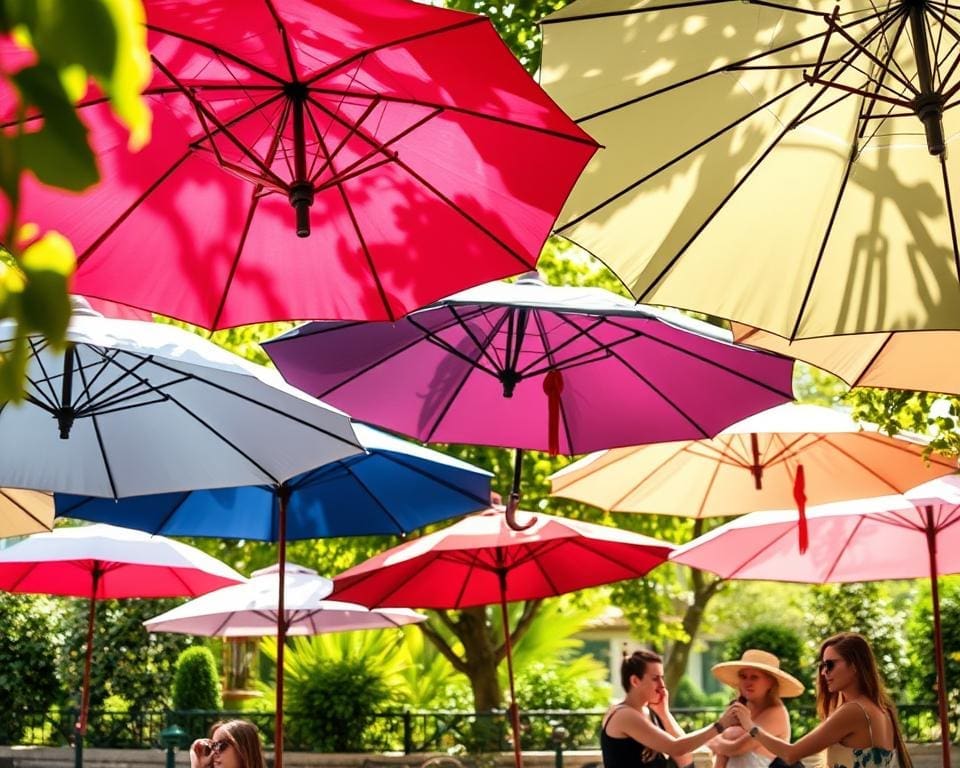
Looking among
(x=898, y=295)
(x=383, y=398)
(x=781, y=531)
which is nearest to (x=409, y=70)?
(x=898, y=295)

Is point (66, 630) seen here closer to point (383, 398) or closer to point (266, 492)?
point (266, 492)

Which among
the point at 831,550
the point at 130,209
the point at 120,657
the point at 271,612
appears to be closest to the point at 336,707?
the point at 271,612

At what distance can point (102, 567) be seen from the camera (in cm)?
1155

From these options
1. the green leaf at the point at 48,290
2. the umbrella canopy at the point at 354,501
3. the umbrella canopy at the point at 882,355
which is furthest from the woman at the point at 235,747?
the green leaf at the point at 48,290

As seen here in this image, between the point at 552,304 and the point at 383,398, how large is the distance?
231 centimetres

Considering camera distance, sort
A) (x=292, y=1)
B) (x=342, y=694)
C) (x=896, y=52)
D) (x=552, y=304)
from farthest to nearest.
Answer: (x=342, y=694) → (x=552, y=304) → (x=896, y=52) → (x=292, y=1)

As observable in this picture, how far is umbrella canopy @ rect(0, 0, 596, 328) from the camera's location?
4.25m

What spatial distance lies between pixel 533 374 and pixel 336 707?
10189 mm

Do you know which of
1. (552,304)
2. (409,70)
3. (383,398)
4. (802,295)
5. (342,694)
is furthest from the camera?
(342,694)

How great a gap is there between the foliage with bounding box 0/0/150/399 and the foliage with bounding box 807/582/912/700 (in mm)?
18463

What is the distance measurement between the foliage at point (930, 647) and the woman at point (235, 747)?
11.8 metres

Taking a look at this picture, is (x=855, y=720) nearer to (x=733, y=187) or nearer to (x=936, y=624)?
(x=733, y=187)

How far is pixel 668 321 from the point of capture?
632 cm

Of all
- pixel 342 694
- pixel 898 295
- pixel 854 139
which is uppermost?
pixel 854 139
